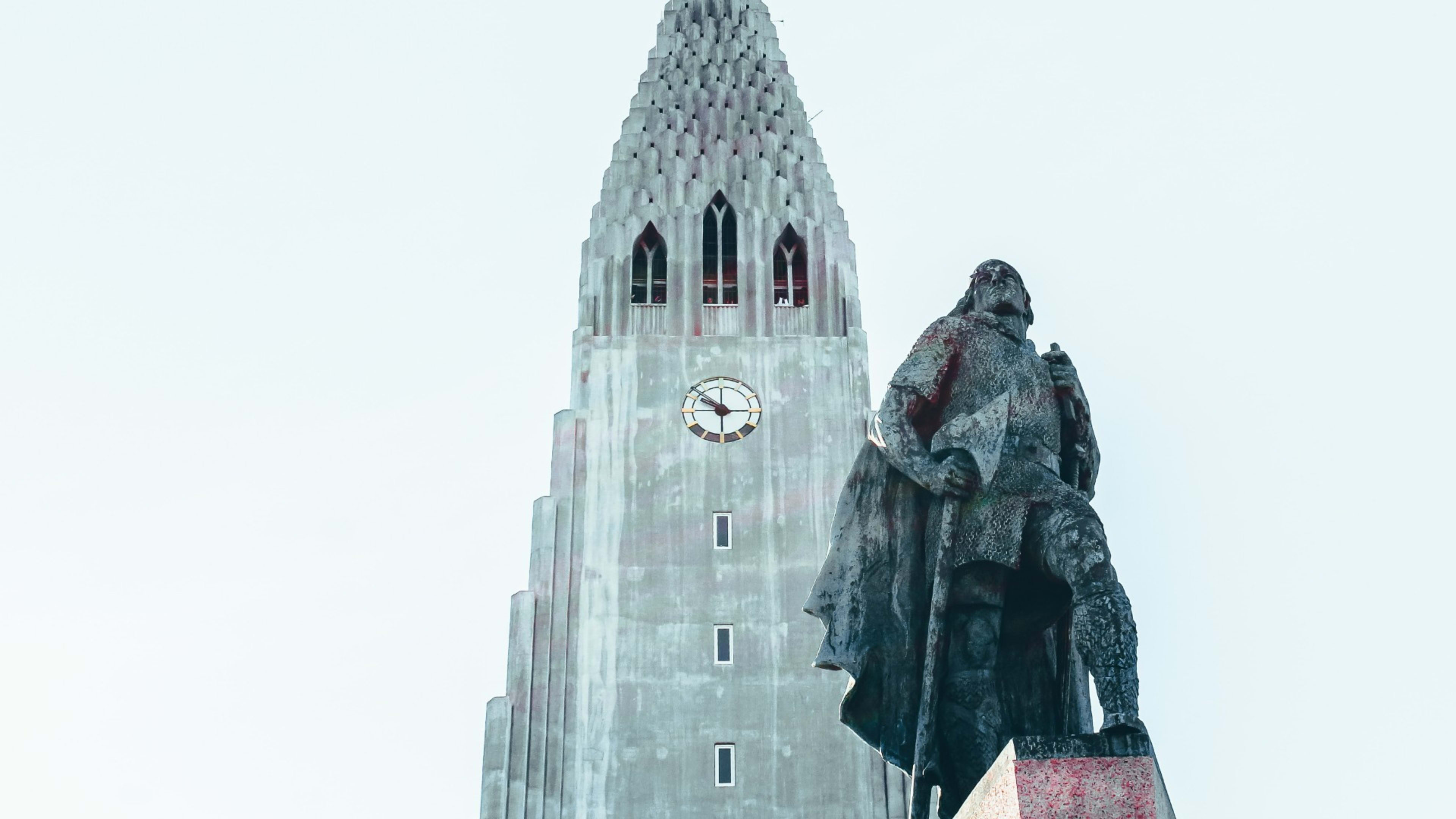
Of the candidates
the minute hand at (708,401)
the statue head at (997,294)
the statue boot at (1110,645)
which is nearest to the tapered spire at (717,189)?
the minute hand at (708,401)

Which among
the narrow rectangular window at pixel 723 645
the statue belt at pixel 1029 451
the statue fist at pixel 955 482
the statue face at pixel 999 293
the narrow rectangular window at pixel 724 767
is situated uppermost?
the narrow rectangular window at pixel 723 645

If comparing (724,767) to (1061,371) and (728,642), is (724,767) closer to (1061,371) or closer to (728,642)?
(728,642)

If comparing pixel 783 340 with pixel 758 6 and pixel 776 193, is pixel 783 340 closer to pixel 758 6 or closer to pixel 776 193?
pixel 776 193

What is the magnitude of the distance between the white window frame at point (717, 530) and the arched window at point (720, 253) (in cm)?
658

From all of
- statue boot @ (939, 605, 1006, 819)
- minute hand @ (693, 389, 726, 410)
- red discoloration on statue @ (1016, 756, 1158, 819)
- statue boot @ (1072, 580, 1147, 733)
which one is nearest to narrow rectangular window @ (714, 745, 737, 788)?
minute hand @ (693, 389, 726, 410)

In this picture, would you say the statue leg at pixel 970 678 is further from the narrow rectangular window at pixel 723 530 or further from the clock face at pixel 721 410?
the clock face at pixel 721 410

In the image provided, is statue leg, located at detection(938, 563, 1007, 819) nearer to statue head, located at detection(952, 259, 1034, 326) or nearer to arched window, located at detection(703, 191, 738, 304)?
statue head, located at detection(952, 259, 1034, 326)

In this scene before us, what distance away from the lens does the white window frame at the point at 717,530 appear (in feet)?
138

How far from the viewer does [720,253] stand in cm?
4791

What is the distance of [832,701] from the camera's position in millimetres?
39750

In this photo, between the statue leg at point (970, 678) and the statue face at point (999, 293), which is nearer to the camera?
the statue leg at point (970, 678)

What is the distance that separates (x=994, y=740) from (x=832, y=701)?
30.9m

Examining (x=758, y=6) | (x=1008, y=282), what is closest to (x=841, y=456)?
(x=758, y=6)

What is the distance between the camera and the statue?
9.13m
